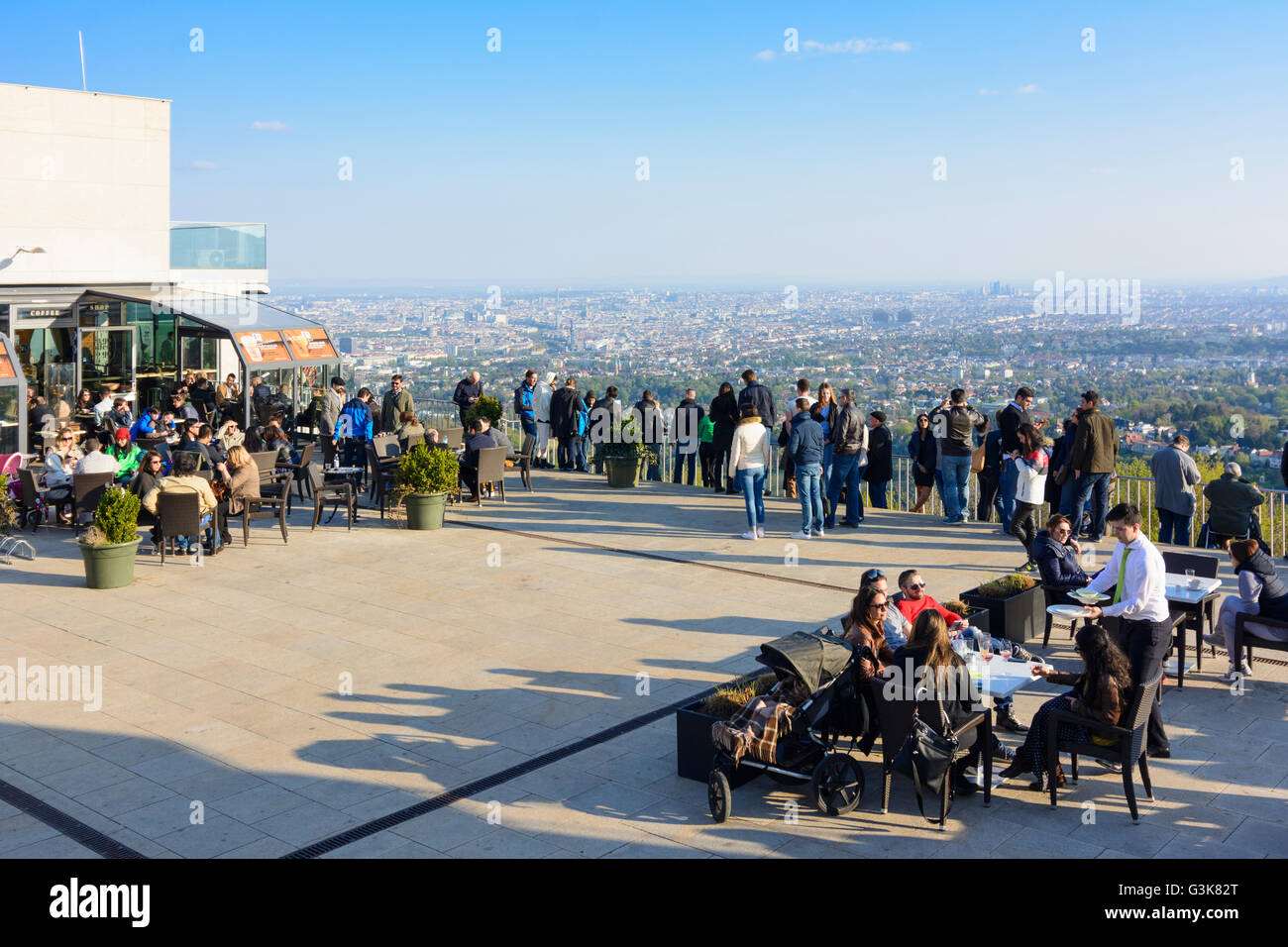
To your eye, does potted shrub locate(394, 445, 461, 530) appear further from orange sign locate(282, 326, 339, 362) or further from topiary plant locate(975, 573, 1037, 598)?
topiary plant locate(975, 573, 1037, 598)

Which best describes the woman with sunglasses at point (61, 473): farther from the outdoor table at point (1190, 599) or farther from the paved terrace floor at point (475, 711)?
the outdoor table at point (1190, 599)

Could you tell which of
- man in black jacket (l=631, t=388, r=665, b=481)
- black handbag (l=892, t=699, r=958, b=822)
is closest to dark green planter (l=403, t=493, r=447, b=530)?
man in black jacket (l=631, t=388, r=665, b=481)

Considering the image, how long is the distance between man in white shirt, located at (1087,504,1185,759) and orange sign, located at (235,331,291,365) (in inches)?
642

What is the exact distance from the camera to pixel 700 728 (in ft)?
23.7

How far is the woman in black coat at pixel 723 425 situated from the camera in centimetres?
1750

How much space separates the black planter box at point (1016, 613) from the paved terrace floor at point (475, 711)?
93cm

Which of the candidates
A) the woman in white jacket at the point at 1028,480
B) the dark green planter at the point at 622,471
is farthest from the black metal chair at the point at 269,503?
the woman in white jacket at the point at 1028,480

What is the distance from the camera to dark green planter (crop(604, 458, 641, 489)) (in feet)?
60.3

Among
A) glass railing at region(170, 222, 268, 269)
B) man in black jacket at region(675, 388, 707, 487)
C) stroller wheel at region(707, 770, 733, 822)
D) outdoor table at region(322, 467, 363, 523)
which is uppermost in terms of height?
glass railing at region(170, 222, 268, 269)

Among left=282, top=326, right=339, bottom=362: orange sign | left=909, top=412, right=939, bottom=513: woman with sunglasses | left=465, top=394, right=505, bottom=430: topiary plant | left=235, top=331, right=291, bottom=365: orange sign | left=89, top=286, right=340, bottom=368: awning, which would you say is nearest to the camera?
left=909, top=412, right=939, bottom=513: woman with sunglasses
